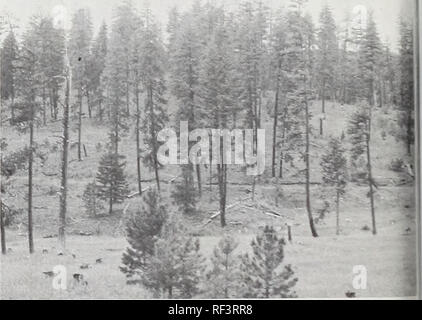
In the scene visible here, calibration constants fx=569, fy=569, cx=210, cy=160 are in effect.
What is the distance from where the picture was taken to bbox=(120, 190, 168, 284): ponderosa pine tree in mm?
10430

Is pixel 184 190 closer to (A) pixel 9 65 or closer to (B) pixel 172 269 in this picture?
(B) pixel 172 269

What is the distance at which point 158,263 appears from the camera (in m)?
10.3

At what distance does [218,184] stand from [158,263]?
1840 mm

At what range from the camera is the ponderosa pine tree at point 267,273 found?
409 inches

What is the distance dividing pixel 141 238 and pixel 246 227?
197cm

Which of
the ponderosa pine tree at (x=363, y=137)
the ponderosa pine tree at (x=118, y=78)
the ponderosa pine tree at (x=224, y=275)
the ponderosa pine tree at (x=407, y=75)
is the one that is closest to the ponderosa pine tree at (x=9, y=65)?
the ponderosa pine tree at (x=118, y=78)

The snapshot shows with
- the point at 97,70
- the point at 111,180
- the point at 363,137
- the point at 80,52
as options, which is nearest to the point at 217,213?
the point at 111,180

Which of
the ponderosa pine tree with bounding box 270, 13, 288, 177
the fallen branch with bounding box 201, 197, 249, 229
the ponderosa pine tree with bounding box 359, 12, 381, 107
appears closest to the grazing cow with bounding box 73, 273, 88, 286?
the fallen branch with bounding box 201, 197, 249, 229

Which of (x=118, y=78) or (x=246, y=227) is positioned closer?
(x=246, y=227)

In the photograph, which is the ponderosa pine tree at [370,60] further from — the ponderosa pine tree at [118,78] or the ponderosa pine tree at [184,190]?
the ponderosa pine tree at [118,78]

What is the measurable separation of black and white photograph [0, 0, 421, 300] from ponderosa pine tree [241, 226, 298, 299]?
0.03 m

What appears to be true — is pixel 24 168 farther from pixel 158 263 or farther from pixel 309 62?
pixel 309 62

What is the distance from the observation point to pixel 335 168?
10.9 metres
